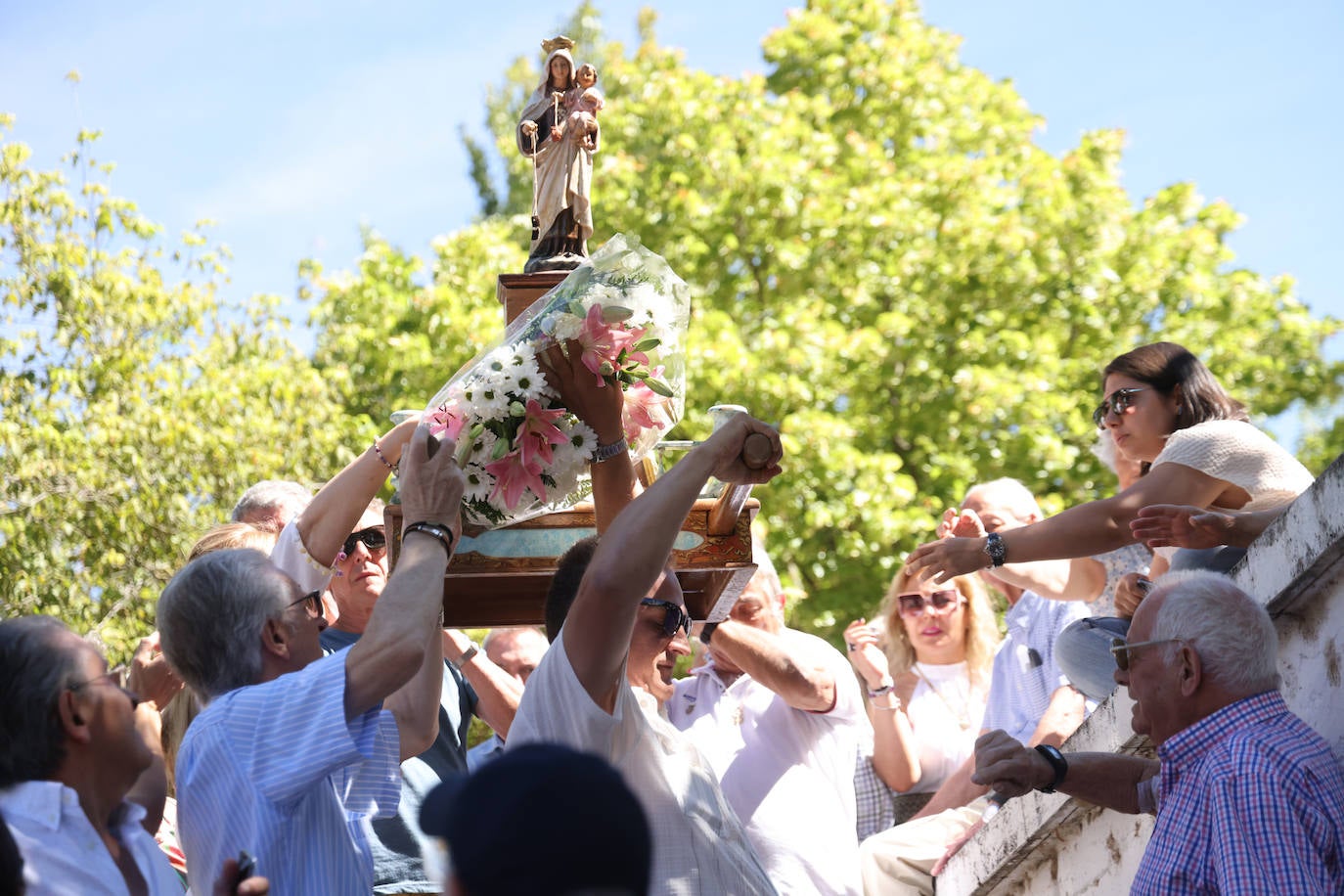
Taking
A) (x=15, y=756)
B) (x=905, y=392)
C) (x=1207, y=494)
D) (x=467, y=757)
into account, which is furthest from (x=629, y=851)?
(x=905, y=392)

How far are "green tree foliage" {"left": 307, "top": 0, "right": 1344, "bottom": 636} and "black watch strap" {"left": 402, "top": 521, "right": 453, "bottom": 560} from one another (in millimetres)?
9843

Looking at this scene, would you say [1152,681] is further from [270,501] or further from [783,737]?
[270,501]

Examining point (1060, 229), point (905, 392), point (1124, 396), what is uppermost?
point (1060, 229)

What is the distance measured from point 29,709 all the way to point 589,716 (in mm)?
1174

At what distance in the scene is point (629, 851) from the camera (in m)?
1.77

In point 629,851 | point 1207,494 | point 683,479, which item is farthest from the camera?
point 1207,494

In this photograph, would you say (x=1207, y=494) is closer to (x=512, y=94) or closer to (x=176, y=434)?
(x=176, y=434)

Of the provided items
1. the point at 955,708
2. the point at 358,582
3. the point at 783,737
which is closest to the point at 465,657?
the point at 358,582

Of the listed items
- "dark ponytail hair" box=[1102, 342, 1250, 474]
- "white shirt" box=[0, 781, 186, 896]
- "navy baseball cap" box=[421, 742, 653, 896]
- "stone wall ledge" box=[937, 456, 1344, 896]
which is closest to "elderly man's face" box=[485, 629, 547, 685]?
"stone wall ledge" box=[937, 456, 1344, 896]

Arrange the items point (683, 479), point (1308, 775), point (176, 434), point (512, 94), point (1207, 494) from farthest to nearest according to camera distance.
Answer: point (512, 94), point (176, 434), point (1207, 494), point (1308, 775), point (683, 479)

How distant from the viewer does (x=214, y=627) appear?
3.30 meters

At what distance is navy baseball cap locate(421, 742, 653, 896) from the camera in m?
1.71

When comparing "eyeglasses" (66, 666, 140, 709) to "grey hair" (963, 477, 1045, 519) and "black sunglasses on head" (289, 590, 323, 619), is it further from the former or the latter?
"grey hair" (963, 477, 1045, 519)

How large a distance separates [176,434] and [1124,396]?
9924mm
